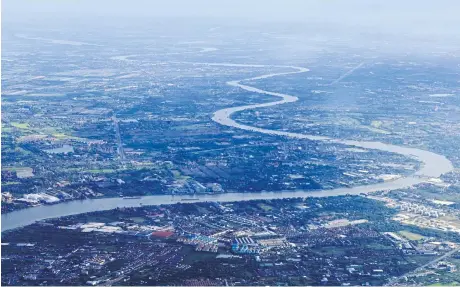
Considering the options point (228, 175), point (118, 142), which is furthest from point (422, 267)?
point (118, 142)

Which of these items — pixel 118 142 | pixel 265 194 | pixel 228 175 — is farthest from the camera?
pixel 118 142

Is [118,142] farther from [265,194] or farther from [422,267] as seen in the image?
[422,267]

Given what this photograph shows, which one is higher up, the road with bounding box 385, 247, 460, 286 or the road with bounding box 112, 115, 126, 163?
the road with bounding box 385, 247, 460, 286

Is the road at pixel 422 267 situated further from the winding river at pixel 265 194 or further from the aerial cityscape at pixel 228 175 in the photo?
the winding river at pixel 265 194

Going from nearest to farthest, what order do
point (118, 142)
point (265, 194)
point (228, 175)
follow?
point (265, 194)
point (228, 175)
point (118, 142)

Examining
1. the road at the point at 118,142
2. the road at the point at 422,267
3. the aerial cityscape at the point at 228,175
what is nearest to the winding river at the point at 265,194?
the aerial cityscape at the point at 228,175

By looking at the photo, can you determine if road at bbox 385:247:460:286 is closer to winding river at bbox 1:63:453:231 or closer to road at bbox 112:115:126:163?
winding river at bbox 1:63:453:231

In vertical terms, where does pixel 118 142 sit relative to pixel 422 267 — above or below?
below

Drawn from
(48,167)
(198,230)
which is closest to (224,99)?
(48,167)

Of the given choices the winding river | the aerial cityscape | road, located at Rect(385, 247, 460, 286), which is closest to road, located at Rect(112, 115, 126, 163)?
the aerial cityscape

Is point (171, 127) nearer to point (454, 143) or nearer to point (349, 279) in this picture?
point (454, 143)
